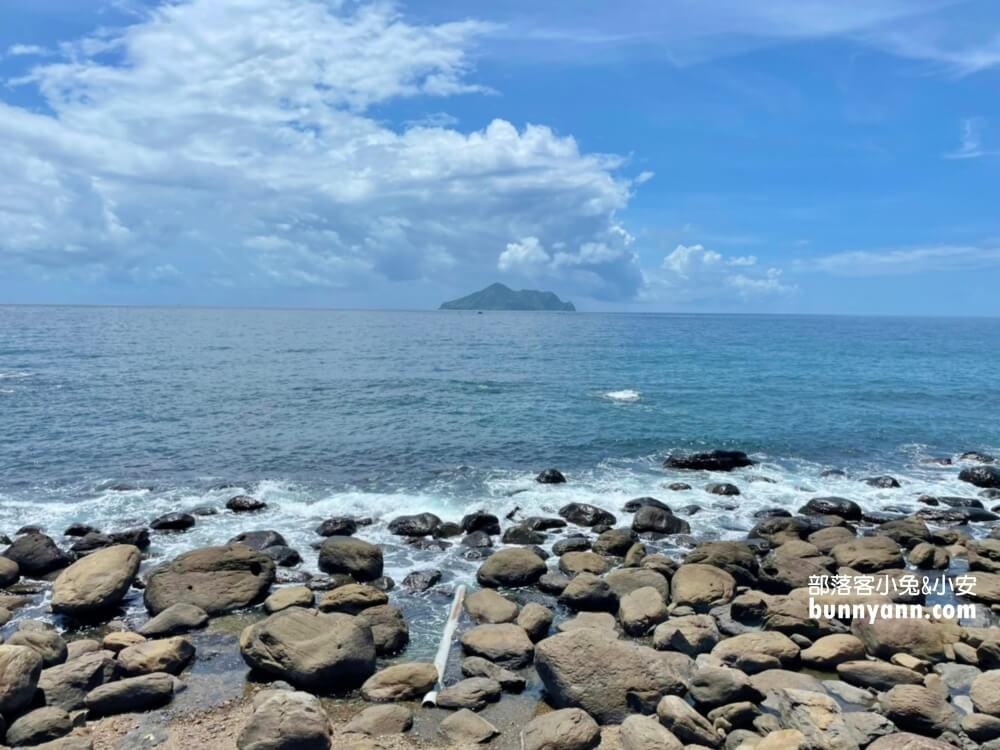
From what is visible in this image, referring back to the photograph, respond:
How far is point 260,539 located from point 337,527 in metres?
2.48

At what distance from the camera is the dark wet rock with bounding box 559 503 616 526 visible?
75.3 ft

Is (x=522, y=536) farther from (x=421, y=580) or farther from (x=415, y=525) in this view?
(x=421, y=580)

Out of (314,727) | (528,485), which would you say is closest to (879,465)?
(528,485)

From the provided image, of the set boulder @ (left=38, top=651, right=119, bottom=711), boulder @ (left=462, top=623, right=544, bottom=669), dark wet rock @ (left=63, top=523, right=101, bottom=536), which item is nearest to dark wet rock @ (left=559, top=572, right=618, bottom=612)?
boulder @ (left=462, top=623, right=544, bottom=669)

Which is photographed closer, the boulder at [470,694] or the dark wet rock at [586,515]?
the boulder at [470,694]

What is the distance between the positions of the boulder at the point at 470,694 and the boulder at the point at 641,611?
383 cm

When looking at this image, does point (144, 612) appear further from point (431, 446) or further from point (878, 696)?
point (431, 446)

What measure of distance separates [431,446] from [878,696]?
936 inches

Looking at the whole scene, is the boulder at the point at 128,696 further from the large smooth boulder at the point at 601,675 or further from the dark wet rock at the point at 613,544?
the dark wet rock at the point at 613,544

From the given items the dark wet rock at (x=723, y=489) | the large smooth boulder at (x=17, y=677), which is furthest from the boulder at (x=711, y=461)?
the large smooth boulder at (x=17, y=677)

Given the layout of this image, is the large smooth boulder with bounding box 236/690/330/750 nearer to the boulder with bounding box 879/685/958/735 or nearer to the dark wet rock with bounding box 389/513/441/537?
the boulder with bounding box 879/685/958/735

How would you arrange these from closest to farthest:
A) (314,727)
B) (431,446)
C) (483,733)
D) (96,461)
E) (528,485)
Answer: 1. (314,727)
2. (483,733)
3. (528,485)
4. (96,461)
5. (431,446)

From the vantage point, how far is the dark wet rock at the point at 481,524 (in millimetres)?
21906

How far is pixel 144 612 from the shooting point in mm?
16000
